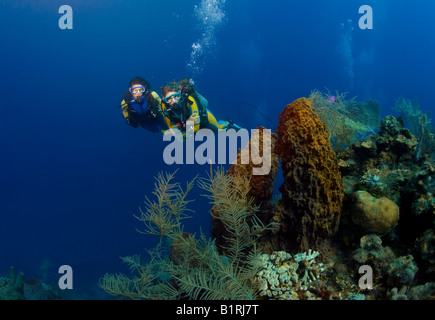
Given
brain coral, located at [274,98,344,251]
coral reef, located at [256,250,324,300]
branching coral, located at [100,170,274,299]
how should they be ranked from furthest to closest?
branching coral, located at [100,170,274,299] → brain coral, located at [274,98,344,251] → coral reef, located at [256,250,324,300]

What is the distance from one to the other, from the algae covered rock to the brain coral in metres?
0.25

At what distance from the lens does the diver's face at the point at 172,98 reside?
23.9 ft

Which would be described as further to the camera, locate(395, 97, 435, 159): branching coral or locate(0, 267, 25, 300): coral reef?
locate(0, 267, 25, 300): coral reef

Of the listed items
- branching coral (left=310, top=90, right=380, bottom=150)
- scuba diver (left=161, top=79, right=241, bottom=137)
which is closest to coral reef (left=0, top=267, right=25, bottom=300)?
scuba diver (left=161, top=79, right=241, bottom=137)

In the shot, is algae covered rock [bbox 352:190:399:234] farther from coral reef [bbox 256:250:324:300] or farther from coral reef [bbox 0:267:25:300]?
coral reef [bbox 0:267:25:300]

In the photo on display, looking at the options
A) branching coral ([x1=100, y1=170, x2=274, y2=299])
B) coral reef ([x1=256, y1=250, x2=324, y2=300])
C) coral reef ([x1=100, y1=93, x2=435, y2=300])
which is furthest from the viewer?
branching coral ([x1=100, y1=170, x2=274, y2=299])

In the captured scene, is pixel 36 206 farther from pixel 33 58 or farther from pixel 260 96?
pixel 260 96

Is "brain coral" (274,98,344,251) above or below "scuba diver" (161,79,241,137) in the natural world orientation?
below

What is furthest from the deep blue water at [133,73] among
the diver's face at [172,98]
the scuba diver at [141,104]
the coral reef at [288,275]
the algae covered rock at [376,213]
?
the algae covered rock at [376,213]

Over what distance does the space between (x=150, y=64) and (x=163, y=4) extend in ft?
59.0

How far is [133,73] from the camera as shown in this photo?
83.2 metres

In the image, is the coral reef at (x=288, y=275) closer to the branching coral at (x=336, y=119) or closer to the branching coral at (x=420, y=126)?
the branching coral at (x=336, y=119)

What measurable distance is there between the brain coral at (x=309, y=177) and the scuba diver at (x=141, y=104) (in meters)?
6.22

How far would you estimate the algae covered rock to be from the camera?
9.73ft
